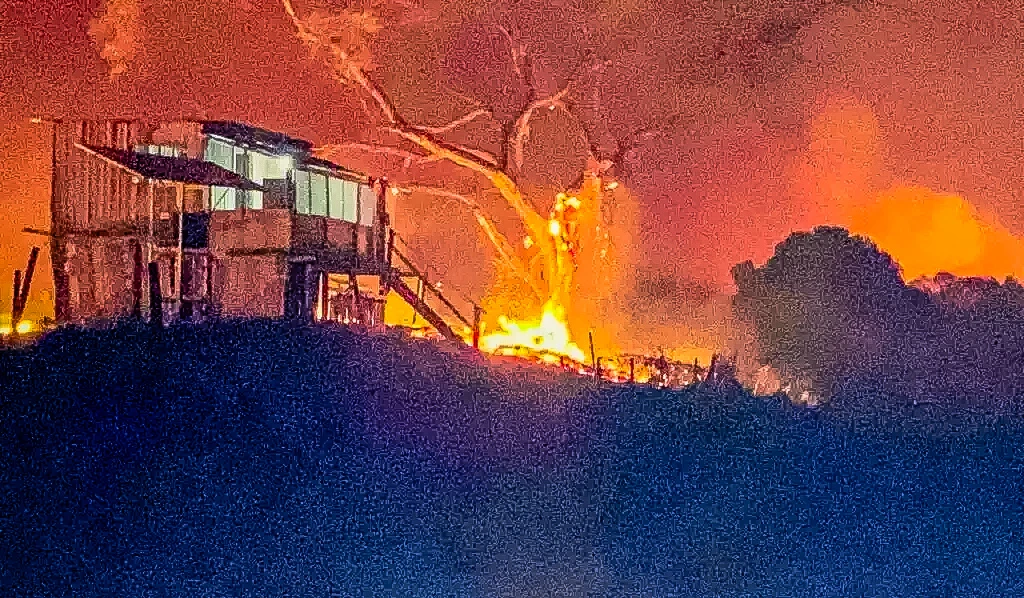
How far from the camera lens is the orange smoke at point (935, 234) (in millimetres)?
14797

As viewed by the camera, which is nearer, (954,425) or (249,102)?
(954,425)

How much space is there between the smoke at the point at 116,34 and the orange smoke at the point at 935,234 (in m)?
11.0

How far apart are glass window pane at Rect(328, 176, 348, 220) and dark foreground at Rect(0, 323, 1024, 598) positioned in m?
5.26

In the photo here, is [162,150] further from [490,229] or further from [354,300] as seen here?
[490,229]

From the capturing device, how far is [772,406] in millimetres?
11055

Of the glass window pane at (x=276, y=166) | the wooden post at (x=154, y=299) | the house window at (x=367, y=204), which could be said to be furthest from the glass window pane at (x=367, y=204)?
the wooden post at (x=154, y=299)

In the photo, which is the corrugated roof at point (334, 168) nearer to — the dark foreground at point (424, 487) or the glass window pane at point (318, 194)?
the glass window pane at point (318, 194)

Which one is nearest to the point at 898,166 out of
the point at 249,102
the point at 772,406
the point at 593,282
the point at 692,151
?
the point at 692,151

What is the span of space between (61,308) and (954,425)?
10.4 m

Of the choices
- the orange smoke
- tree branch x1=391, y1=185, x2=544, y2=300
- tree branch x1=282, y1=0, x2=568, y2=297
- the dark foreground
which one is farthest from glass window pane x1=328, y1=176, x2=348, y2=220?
the orange smoke

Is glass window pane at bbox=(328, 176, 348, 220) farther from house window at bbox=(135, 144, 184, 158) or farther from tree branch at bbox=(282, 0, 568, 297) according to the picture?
house window at bbox=(135, 144, 184, 158)

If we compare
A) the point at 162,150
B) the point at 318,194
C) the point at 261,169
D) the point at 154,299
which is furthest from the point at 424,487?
the point at 261,169

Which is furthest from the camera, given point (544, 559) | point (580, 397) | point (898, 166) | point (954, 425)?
point (898, 166)

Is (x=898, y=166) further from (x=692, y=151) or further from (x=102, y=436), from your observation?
(x=102, y=436)
